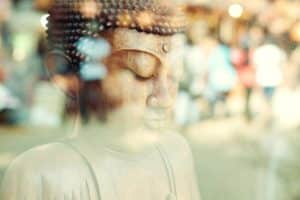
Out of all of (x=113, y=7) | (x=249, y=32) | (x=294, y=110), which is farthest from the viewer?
(x=294, y=110)

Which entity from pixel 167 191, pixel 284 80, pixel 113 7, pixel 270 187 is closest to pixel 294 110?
pixel 284 80

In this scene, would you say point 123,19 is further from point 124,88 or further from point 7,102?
point 7,102

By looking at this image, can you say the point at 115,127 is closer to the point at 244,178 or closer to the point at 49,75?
the point at 49,75

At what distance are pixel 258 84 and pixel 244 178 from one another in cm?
25

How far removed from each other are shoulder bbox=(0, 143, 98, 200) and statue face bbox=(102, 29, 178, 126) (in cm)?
15

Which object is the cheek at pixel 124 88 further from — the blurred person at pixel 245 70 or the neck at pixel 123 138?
the blurred person at pixel 245 70

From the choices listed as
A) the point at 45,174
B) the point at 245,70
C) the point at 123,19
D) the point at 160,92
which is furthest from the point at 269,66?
the point at 45,174

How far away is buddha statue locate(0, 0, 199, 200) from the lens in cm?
146

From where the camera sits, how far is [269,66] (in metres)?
1.80

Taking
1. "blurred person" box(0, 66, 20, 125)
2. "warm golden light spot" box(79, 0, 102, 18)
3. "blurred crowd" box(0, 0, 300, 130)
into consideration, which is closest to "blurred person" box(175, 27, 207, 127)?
"blurred crowd" box(0, 0, 300, 130)

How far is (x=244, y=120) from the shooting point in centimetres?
180

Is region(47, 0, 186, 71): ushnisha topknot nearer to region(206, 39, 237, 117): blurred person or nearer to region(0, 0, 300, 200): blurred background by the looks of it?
region(0, 0, 300, 200): blurred background

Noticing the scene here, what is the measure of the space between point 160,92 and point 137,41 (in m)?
0.13

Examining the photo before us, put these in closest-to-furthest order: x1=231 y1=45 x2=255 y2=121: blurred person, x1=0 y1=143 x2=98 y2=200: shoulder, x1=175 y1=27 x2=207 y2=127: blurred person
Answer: x1=0 y1=143 x2=98 y2=200: shoulder, x1=175 y1=27 x2=207 y2=127: blurred person, x1=231 y1=45 x2=255 y2=121: blurred person
